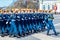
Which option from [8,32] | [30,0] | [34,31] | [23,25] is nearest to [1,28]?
[8,32]

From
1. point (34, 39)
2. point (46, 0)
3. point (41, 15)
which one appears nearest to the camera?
point (34, 39)

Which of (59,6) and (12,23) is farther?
(59,6)

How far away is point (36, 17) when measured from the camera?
1697cm

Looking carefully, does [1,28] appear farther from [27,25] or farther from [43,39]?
[43,39]

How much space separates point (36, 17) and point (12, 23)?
3.72 meters

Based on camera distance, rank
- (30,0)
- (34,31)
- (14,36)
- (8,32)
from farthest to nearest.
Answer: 1. (30,0)
2. (34,31)
3. (8,32)
4. (14,36)

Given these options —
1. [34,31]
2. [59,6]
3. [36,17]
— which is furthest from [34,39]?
[59,6]

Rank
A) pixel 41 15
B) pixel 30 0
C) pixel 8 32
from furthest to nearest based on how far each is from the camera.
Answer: pixel 30 0 < pixel 41 15 < pixel 8 32

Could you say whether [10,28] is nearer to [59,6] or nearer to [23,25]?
[23,25]

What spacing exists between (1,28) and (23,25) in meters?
1.45

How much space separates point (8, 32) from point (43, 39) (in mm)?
2853

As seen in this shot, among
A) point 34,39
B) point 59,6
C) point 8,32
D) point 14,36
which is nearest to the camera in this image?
point 34,39

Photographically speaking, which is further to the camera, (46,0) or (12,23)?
(46,0)

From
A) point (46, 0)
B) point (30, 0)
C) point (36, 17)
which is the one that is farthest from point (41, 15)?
point (30, 0)
